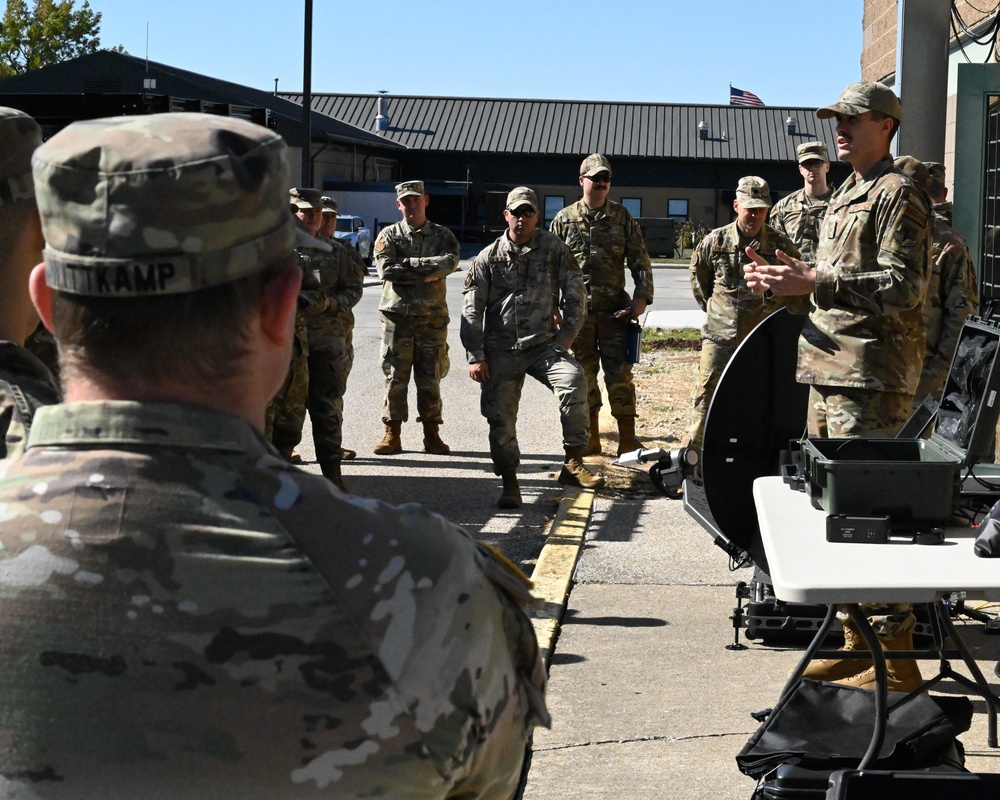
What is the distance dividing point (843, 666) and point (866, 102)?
6.85 ft

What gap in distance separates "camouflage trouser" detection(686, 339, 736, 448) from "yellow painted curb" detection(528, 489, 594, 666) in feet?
2.88

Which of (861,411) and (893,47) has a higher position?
(893,47)

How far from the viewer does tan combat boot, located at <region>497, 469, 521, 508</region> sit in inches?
325

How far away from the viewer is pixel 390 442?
1021 centimetres

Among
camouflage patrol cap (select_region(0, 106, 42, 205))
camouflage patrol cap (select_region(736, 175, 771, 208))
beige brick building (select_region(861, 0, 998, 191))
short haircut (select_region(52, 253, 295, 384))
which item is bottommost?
short haircut (select_region(52, 253, 295, 384))

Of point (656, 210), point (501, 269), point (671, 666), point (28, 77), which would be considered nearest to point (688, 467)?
point (671, 666)

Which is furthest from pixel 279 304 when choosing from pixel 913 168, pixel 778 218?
pixel 778 218

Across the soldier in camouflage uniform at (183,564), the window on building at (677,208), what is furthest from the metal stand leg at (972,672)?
the window on building at (677,208)

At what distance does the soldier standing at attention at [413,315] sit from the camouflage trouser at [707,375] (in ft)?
7.34

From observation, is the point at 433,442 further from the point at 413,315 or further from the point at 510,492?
the point at 510,492

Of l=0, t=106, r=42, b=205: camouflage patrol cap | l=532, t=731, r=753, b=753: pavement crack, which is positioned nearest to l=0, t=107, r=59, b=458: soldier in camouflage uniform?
l=0, t=106, r=42, b=205: camouflage patrol cap

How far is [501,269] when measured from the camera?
8672 mm

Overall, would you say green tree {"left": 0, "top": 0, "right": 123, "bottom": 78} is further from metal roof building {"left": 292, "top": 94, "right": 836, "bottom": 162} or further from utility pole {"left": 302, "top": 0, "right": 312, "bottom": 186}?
utility pole {"left": 302, "top": 0, "right": 312, "bottom": 186}

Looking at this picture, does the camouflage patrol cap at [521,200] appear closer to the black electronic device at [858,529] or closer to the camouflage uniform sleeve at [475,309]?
the camouflage uniform sleeve at [475,309]
